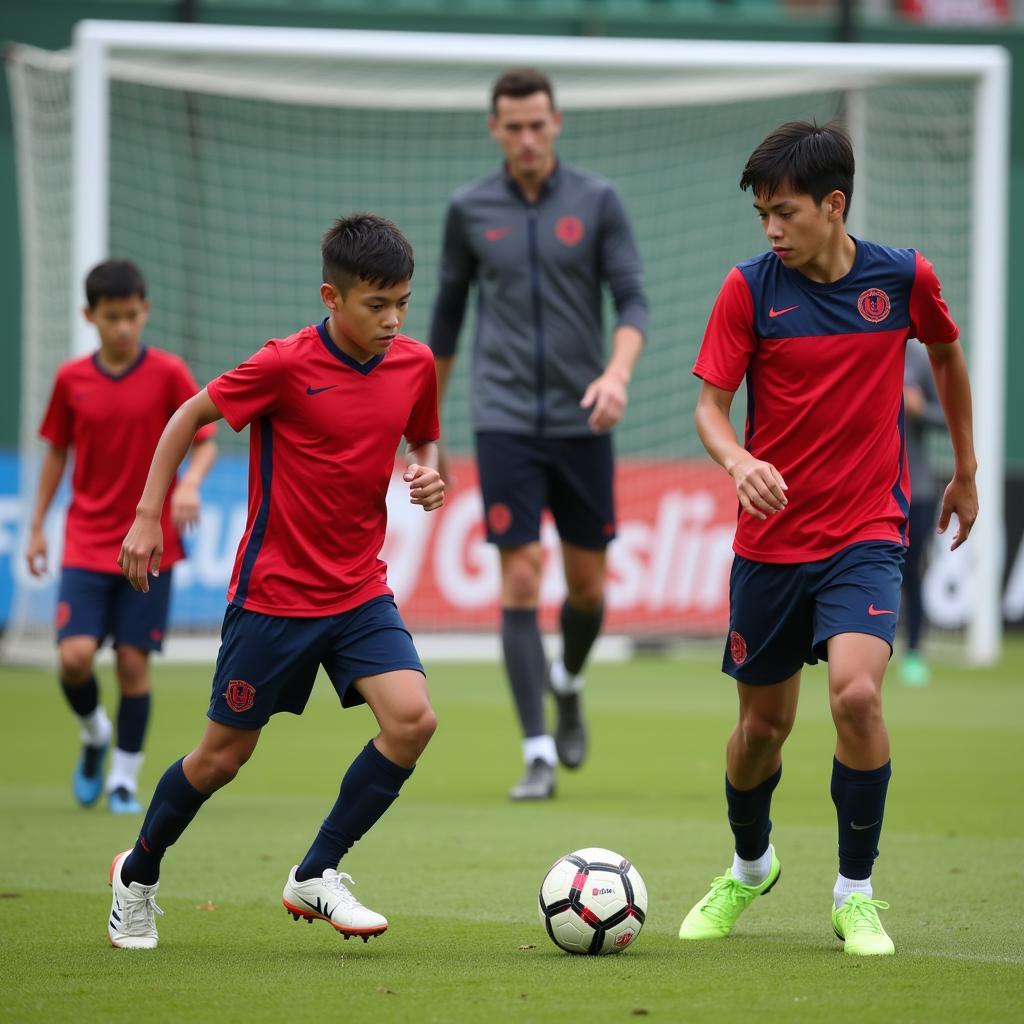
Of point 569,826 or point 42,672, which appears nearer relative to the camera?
point 569,826

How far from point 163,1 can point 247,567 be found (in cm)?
1189

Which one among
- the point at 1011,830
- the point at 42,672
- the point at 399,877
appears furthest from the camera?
the point at 42,672

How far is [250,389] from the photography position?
14.4 feet

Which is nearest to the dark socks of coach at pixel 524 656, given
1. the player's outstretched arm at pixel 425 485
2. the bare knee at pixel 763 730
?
the bare knee at pixel 763 730

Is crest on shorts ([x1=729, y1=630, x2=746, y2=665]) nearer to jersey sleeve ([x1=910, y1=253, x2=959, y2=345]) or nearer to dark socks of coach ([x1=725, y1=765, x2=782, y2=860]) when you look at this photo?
dark socks of coach ([x1=725, y1=765, x2=782, y2=860])

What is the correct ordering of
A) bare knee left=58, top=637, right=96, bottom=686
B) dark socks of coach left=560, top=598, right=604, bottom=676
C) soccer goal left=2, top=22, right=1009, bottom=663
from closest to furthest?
bare knee left=58, top=637, right=96, bottom=686, dark socks of coach left=560, top=598, right=604, bottom=676, soccer goal left=2, top=22, right=1009, bottom=663

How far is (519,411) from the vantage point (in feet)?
23.8

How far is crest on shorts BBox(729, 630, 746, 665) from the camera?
4.48 metres

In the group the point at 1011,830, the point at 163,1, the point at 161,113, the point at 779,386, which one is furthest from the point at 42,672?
the point at 779,386

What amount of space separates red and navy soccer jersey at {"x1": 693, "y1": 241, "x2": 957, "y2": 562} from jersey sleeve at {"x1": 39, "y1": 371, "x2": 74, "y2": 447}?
10.8ft

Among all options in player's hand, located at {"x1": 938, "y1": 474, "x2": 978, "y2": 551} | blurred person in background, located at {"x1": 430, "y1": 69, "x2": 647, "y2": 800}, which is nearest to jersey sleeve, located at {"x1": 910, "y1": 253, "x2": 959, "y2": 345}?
player's hand, located at {"x1": 938, "y1": 474, "x2": 978, "y2": 551}

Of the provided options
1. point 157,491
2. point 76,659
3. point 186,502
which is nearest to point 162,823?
point 157,491

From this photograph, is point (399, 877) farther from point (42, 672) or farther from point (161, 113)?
point (161, 113)

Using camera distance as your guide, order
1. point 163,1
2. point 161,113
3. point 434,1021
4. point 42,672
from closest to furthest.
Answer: point 434,1021 < point 42,672 < point 161,113 < point 163,1
